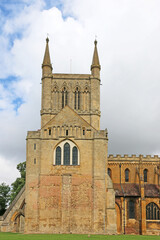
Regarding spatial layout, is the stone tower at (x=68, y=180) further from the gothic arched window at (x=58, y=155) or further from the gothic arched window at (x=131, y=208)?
the gothic arched window at (x=131, y=208)

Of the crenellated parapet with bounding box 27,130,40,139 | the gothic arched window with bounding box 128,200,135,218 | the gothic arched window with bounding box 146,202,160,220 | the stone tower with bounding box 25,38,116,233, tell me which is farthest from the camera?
the gothic arched window with bounding box 128,200,135,218

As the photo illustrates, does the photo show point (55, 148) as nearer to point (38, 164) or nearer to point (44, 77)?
point (38, 164)

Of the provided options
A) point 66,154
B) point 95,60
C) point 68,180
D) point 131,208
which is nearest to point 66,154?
point 66,154

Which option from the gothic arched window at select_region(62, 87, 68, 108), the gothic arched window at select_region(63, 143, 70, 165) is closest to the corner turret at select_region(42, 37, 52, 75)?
the gothic arched window at select_region(62, 87, 68, 108)

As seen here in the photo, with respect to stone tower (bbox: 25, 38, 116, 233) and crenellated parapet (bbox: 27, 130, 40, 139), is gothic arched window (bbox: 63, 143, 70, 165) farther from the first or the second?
crenellated parapet (bbox: 27, 130, 40, 139)

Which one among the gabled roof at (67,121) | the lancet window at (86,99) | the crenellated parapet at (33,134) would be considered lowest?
the crenellated parapet at (33,134)

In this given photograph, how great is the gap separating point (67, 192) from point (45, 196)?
3.22 m

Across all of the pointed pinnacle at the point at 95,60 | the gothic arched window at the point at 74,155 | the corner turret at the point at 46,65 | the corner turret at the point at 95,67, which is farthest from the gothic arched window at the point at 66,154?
the pointed pinnacle at the point at 95,60

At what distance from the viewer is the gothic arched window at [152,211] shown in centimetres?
5338

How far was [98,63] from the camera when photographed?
71.9 meters

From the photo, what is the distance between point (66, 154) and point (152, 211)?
18672 millimetres

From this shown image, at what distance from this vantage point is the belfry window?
47.4 metres

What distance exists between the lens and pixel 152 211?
53844mm

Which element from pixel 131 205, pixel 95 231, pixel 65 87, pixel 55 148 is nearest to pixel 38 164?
pixel 55 148
